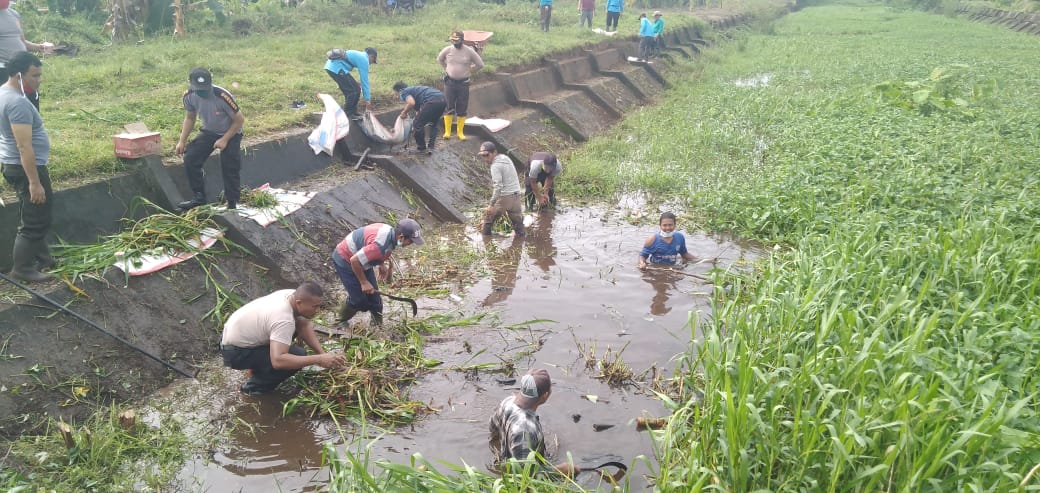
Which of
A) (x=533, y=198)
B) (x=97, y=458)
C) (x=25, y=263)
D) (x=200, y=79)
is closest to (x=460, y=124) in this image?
(x=533, y=198)

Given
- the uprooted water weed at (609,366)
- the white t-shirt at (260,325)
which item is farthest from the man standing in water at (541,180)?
the white t-shirt at (260,325)

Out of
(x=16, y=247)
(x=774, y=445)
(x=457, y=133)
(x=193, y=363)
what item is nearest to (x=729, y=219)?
(x=457, y=133)

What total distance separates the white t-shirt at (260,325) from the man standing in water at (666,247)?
4.37m

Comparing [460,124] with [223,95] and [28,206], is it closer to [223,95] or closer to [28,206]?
[223,95]

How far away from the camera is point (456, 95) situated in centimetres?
1202

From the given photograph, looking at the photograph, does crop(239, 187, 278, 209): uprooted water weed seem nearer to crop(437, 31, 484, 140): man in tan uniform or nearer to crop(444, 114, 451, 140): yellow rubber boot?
crop(437, 31, 484, 140): man in tan uniform

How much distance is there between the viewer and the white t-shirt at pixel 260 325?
536 cm

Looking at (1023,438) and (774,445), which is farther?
(774,445)

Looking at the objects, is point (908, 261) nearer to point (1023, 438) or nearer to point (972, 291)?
point (972, 291)

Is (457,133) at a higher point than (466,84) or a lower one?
lower

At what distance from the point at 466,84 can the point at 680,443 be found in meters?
8.75

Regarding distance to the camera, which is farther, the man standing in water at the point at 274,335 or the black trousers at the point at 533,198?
the black trousers at the point at 533,198

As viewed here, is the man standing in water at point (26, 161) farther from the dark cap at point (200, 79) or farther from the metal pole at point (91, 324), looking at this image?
the dark cap at point (200, 79)

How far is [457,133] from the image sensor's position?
12.4 m
